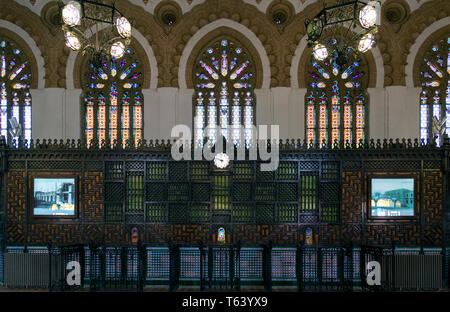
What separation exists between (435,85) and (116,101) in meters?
12.4

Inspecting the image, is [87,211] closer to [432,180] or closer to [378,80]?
[432,180]

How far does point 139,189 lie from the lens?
34.1ft

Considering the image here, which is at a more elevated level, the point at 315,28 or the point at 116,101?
the point at 315,28

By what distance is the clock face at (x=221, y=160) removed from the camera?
33.3 feet

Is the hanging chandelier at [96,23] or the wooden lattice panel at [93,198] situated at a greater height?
the hanging chandelier at [96,23]

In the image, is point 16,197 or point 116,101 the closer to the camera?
point 16,197

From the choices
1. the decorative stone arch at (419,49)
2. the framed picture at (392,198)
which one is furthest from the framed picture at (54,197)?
the decorative stone arch at (419,49)

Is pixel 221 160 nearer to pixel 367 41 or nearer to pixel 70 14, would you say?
pixel 367 41

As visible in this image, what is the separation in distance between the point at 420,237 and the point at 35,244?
1120 cm

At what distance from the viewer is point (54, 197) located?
10.3 m

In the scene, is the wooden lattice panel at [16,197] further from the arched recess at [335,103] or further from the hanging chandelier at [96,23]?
the arched recess at [335,103]

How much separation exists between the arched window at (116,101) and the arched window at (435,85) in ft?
35.8

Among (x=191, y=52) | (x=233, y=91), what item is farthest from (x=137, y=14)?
(x=233, y=91)

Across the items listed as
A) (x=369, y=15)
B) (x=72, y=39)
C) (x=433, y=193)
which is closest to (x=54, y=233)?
(x=72, y=39)
